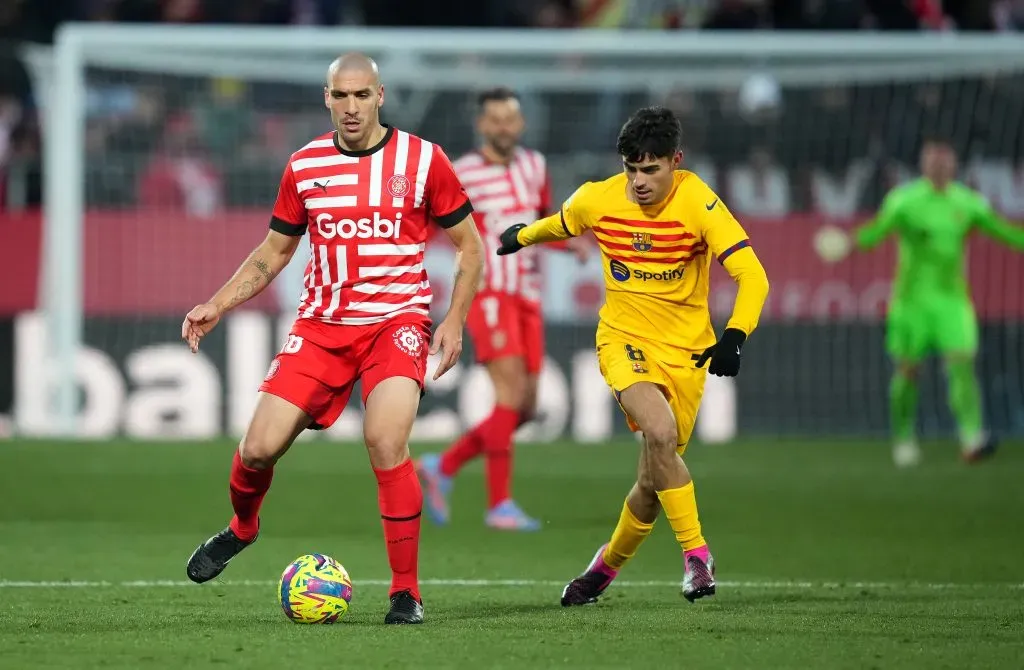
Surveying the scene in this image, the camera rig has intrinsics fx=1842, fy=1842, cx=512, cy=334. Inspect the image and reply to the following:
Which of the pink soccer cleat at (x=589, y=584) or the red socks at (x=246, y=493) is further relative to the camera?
the pink soccer cleat at (x=589, y=584)

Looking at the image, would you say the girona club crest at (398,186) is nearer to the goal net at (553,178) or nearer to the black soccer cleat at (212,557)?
the black soccer cleat at (212,557)

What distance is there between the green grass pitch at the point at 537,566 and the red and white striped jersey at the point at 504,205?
141cm

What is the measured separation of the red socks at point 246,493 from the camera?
696 cm

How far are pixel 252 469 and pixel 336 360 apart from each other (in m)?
0.52

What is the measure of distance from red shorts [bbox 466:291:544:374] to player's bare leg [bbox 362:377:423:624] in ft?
12.0

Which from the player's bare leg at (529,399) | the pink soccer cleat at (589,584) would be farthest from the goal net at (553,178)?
the pink soccer cleat at (589,584)

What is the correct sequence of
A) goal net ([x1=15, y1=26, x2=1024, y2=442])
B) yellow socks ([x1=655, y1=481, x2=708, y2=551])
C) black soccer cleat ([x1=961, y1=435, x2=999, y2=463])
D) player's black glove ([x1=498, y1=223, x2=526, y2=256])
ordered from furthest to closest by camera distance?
1. goal net ([x1=15, y1=26, x2=1024, y2=442])
2. black soccer cleat ([x1=961, y1=435, x2=999, y2=463])
3. player's black glove ([x1=498, y1=223, x2=526, y2=256])
4. yellow socks ([x1=655, y1=481, x2=708, y2=551])

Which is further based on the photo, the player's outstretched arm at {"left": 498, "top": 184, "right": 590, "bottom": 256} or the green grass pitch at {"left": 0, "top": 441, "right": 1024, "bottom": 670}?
the player's outstretched arm at {"left": 498, "top": 184, "right": 590, "bottom": 256}

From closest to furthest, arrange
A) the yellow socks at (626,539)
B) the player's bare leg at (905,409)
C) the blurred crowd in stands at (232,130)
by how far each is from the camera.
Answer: the yellow socks at (626,539), the player's bare leg at (905,409), the blurred crowd in stands at (232,130)

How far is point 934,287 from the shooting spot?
1415 centimetres

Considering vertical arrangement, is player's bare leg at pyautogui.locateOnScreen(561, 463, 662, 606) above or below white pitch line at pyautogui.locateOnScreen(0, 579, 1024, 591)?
above

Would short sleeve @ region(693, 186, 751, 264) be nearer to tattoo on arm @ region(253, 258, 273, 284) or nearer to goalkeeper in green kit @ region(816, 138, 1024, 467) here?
tattoo on arm @ region(253, 258, 273, 284)

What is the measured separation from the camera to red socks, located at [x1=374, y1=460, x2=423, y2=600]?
6.61 m

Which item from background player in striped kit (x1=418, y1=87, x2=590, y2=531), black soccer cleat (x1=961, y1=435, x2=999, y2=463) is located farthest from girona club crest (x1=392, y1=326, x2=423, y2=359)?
black soccer cleat (x1=961, y1=435, x2=999, y2=463)
